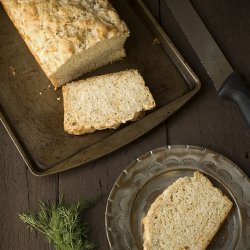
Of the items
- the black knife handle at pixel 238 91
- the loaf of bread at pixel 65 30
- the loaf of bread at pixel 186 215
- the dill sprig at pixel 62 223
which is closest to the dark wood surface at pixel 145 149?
the dill sprig at pixel 62 223

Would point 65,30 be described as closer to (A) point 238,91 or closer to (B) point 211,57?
(B) point 211,57

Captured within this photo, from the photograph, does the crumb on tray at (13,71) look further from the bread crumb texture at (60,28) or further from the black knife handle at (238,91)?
the black knife handle at (238,91)

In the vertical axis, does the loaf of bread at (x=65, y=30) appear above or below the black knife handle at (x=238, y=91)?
above

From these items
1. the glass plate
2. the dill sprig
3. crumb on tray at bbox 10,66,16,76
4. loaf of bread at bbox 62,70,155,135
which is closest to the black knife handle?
the glass plate

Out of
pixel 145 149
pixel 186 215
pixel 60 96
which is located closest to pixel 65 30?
pixel 60 96

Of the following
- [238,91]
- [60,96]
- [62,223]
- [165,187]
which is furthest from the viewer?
[60,96]

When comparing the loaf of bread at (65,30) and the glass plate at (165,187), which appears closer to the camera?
the glass plate at (165,187)
